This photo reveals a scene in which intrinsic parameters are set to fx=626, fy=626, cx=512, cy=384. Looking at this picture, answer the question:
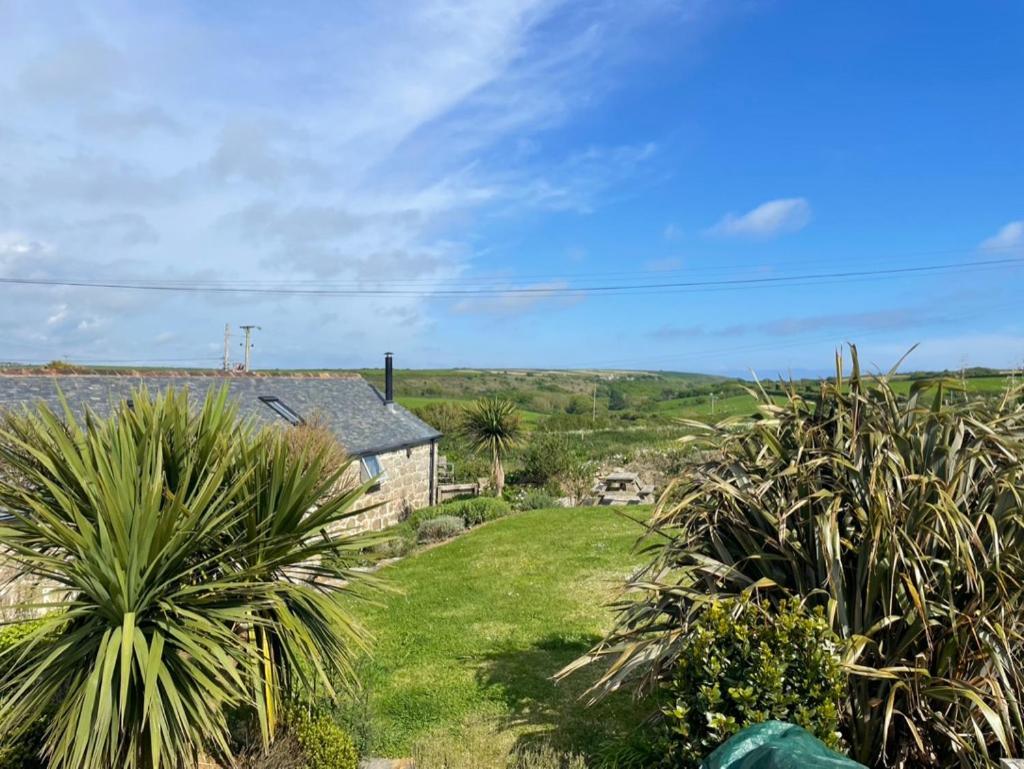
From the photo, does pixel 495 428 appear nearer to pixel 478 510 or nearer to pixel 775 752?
pixel 478 510

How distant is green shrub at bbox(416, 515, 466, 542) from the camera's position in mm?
16422

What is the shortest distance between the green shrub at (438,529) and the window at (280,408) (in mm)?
4886

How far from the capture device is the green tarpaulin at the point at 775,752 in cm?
256

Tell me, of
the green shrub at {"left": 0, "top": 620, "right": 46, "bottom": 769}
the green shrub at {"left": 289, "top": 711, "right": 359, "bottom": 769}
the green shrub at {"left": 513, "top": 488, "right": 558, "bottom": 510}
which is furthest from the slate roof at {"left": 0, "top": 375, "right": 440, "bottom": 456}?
the green shrub at {"left": 289, "top": 711, "right": 359, "bottom": 769}

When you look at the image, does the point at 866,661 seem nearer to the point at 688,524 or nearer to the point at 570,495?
the point at 688,524

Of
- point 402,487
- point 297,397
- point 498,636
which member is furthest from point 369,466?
point 498,636

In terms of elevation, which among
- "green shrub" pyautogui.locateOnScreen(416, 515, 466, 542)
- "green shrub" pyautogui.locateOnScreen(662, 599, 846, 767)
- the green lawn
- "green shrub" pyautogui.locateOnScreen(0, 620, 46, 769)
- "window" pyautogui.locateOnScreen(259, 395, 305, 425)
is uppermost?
"window" pyautogui.locateOnScreen(259, 395, 305, 425)

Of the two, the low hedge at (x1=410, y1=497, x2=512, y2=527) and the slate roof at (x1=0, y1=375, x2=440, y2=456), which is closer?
the slate roof at (x1=0, y1=375, x2=440, y2=456)

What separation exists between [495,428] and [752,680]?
19.7m

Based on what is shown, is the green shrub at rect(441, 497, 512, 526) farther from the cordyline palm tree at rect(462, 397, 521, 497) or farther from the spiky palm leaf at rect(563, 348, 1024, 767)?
the spiky palm leaf at rect(563, 348, 1024, 767)

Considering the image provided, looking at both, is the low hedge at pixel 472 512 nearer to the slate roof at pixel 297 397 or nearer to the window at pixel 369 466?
the window at pixel 369 466

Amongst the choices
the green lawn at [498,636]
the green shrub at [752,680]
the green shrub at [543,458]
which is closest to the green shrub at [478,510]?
the green lawn at [498,636]

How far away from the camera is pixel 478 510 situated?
1820 centimetres

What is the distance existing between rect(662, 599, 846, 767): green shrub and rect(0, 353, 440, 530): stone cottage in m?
11.6
